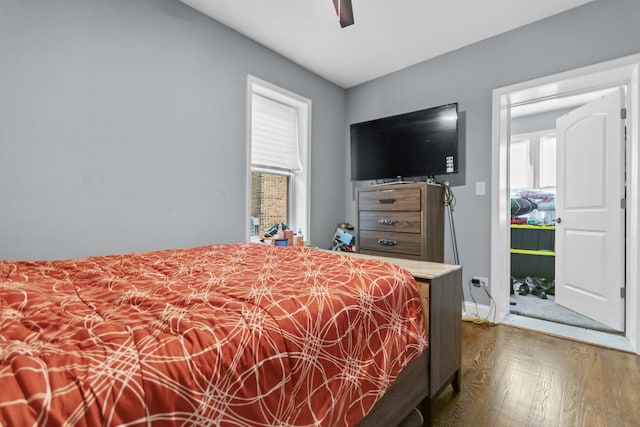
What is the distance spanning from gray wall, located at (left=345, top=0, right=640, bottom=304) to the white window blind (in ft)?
3.54

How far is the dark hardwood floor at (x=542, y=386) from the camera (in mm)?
1442

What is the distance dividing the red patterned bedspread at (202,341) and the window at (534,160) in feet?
14.0

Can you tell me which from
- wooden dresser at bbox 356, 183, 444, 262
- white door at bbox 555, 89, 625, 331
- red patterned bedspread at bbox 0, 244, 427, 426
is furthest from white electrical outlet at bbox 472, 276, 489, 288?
red patterned bedspread at bbox 0, 244, 427, 426

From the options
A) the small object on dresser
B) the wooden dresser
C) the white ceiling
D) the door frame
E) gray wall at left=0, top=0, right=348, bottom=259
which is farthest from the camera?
the small object on dresser

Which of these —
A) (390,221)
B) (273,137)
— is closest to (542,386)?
(390,221)

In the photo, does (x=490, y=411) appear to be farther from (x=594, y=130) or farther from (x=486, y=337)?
(x=594, y=130)

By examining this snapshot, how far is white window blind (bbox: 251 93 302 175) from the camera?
3076mm

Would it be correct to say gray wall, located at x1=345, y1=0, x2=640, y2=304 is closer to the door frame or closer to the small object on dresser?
the door frame

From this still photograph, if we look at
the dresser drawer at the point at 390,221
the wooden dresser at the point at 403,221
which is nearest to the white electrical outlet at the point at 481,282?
the wooden dresser at the point at 403,221

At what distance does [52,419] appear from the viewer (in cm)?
44

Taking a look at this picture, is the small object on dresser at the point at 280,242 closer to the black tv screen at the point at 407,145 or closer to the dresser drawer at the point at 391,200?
the dresser drawer at the point at 391,200

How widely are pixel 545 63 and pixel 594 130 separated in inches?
30.1

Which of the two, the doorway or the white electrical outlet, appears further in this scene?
the white electrical outlet

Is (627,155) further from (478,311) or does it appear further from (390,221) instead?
(390,221)
